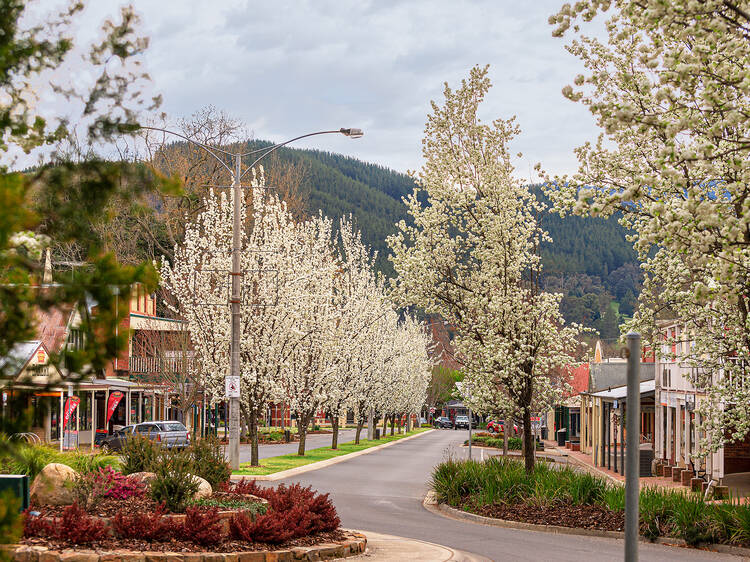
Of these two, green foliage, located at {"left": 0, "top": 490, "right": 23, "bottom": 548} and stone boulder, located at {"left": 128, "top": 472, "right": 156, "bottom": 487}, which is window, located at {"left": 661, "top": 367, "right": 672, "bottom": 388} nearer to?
stone boulder, located at {"left": 128, "top": 472, "right": 156, "bottom": 487}

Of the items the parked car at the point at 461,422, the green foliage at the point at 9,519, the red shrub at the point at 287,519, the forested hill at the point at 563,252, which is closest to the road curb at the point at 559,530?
the red shrub at the point at 287,519

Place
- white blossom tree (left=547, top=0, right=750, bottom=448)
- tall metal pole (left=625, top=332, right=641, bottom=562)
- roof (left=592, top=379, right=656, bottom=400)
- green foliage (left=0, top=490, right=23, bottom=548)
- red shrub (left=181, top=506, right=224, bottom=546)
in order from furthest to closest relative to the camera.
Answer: roof (left=592, top=379, right=656, bottom=400)
red shrub (left=181, top=506, right=224, bottom=546)
white blossom tree (left=547, top=0, right=750, bottom=448)
tall metal pole (left=625, top=332, right=641, bottom=562)
green foliage (left=0, top=490, right=23, bottom=548)

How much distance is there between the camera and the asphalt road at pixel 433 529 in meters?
14.7

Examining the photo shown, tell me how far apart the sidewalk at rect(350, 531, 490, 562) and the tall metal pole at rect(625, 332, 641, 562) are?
22.5 feet

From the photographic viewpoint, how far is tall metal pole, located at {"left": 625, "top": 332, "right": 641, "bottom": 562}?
6.38m

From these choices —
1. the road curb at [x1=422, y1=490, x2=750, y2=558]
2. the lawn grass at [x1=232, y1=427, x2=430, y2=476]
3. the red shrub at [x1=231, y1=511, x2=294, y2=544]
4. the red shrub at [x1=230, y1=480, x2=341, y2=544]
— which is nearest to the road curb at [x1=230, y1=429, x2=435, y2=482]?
the lawn grass at [x1=232, y1=427, x2=430, y2=476]

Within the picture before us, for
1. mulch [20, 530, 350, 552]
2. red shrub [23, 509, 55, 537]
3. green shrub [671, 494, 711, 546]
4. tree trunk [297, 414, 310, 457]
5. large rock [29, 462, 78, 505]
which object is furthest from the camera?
tree trunk [297, 414, 310, 457]

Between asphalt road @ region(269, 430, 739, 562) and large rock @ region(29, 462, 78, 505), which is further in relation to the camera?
asphalt road @ region(269, 430, 739, 562)

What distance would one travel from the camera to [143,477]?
15.2 m

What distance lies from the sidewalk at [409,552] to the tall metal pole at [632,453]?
6.86m

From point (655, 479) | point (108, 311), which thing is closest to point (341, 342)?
point (655, 479)

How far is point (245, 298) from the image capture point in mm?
30844

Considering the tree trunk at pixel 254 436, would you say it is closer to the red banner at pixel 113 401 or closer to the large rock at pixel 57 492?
the large rock at pixel 57 492

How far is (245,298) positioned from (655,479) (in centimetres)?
1592
